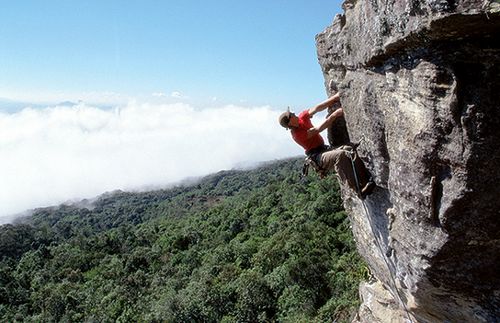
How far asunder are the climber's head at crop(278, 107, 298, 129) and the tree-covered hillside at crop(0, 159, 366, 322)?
69.1ft

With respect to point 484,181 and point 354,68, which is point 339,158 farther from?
point 484,181

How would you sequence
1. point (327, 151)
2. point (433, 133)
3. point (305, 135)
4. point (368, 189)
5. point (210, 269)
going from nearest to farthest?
1. point (433, 133)
2. point (368, 189)
3. point (327, 151)
4. point (305, 135)
5. point (210, 269)

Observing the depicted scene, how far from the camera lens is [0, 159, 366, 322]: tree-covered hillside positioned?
43781 mm

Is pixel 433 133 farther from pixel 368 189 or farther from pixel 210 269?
pixel 210 269

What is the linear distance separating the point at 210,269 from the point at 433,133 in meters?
54.5

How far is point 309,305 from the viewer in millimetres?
39719

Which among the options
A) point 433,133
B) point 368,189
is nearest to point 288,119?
point 368,189

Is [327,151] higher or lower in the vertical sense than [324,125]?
lower

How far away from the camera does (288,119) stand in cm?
866

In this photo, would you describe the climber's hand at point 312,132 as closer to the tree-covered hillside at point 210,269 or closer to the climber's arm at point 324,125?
the climber's arm at point 324,125

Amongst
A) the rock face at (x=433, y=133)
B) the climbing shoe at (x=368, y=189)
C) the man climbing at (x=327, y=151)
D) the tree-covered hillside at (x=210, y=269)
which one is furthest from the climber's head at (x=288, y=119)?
the tree-covered hillside at (x=210, y=269)

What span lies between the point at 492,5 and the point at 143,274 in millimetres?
69444

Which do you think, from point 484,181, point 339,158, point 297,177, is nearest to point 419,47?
point 484,181

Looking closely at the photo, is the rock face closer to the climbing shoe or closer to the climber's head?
the climbing shoe
